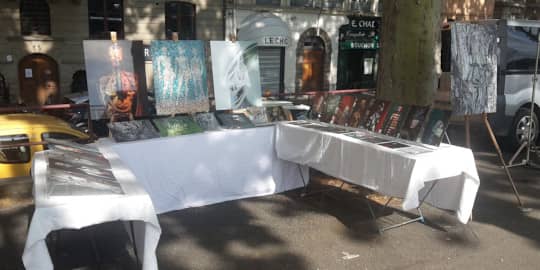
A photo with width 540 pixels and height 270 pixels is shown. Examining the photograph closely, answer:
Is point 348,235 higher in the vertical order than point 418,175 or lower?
lower

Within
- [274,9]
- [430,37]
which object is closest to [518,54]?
[430,37]

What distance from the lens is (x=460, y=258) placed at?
454 centimetres

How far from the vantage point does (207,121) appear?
6016mm

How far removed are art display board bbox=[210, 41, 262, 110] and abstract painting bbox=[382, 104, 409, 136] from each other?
183cm

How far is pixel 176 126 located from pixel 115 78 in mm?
870

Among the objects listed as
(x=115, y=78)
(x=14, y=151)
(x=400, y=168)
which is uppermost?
(x=115, y=78)

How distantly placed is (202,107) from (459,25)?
3177mm

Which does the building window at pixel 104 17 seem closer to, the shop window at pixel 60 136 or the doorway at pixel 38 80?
the doorway at pixel 38 80

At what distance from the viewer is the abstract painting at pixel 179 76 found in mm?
5652

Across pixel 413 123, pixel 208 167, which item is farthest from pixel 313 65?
pixel 413 123

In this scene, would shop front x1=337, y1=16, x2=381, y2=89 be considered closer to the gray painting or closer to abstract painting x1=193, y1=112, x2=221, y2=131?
the gray painting

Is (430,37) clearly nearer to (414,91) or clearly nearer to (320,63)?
(414,91)

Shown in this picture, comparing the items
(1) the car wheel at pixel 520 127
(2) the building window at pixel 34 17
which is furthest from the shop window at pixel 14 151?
(2) the building window at pixel 34 17

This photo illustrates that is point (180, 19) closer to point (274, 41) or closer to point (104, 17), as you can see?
point (104, 17)
